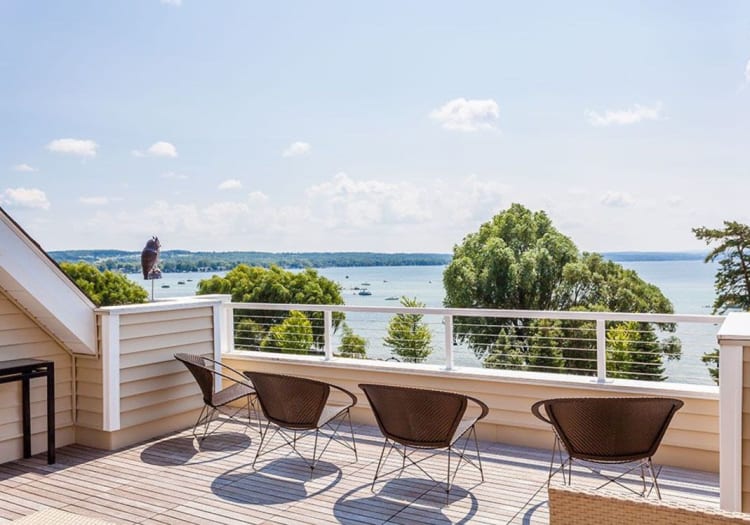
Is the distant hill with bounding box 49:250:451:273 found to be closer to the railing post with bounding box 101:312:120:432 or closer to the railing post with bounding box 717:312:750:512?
the railing post with bounding box 101:312:120:432

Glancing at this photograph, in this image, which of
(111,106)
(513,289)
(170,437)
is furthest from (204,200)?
(170,437)

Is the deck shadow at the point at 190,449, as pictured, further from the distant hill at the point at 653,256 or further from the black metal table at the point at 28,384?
the distant hill at the point at 653,256

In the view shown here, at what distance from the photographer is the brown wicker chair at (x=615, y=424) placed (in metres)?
3.97

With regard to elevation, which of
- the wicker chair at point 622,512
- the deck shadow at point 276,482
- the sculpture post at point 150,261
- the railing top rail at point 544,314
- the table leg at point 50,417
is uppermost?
the sculpture post at point 150,261

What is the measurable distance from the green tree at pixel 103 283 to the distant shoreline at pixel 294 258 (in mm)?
319

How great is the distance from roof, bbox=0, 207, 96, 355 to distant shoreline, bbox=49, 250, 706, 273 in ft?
51.9

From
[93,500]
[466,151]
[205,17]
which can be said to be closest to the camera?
[93,500]

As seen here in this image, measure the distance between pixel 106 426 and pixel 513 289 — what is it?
839 inches

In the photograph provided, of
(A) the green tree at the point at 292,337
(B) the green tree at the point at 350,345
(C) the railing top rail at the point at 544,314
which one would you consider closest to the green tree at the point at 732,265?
(B) the green tree at the point at 350,345

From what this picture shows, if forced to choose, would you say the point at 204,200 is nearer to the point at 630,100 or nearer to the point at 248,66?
the point at 248,66

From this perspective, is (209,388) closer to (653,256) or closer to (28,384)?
(28,384)

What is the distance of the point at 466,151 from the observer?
34.5 metres

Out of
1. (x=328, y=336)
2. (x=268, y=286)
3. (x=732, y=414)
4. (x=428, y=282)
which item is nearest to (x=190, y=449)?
(x=328, y=336)

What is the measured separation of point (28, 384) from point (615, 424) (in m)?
4.47
